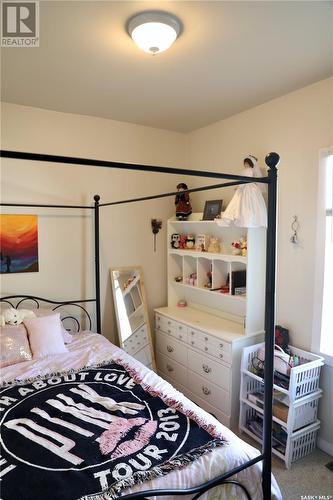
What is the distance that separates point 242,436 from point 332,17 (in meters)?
2.75

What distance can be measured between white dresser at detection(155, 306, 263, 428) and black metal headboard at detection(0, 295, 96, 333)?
0.74 meters

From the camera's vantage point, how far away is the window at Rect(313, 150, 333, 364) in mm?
2275

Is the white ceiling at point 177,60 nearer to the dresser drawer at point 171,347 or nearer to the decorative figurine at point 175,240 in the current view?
the decorative figurine at point 175,240

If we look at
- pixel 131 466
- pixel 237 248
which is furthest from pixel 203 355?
pixel 131 466

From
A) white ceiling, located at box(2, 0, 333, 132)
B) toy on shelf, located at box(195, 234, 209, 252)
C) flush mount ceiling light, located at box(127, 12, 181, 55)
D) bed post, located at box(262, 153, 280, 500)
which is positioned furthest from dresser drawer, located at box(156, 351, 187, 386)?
flush mount ceiling light, located at box(127, 12, 181, 55)

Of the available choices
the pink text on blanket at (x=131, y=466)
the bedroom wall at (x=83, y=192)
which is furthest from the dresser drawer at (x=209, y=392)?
the pink text on blanket at (x=131, y=466)

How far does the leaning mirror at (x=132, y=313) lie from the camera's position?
3.21m

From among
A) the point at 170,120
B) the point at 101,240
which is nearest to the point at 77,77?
the point at 170,120

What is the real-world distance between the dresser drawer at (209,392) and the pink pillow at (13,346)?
1.41 meters

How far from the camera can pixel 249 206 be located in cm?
249

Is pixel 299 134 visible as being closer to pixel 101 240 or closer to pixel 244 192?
pixel 244 192

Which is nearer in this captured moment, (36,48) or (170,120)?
(36,48)

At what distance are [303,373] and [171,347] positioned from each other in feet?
4.33

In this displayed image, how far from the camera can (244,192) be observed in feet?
8.31
